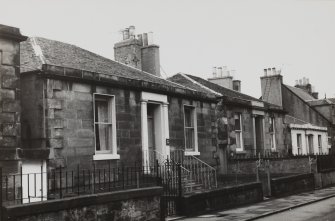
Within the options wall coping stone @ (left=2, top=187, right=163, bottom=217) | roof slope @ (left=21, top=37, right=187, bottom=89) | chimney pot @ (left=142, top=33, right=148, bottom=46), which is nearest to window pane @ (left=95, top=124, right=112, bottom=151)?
roof slope @ (left=21, top=37, right=187, bottom=89)

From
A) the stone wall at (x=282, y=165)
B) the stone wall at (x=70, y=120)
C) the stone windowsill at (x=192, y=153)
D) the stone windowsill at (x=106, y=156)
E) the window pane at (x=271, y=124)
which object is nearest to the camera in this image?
the stone wall at (x=70, y=120)

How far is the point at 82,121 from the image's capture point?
13.3 m

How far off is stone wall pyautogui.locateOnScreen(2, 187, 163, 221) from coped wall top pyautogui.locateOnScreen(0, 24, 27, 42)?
4.55 m

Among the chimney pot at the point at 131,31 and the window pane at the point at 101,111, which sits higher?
the chimney pot at the point at 131,31

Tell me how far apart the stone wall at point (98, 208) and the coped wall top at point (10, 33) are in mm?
4551

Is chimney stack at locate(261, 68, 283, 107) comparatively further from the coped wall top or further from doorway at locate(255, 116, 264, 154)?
the coped wall top

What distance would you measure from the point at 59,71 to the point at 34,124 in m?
1.71

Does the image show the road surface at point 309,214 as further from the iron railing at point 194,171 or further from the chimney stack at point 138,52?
the chimney stack at point 138,52

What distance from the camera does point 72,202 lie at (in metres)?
9.02

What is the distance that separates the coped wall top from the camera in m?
10.6

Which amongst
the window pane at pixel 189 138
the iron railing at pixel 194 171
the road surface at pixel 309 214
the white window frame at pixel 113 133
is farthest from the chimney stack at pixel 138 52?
the road surface at pixel 309 214

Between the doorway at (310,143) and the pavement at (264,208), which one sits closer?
the pavement at (264,208)

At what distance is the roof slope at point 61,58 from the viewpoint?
1323 centimetres

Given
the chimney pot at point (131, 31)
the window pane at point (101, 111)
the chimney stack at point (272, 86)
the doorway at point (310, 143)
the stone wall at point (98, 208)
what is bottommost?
the stone wall at point (98, 208)
